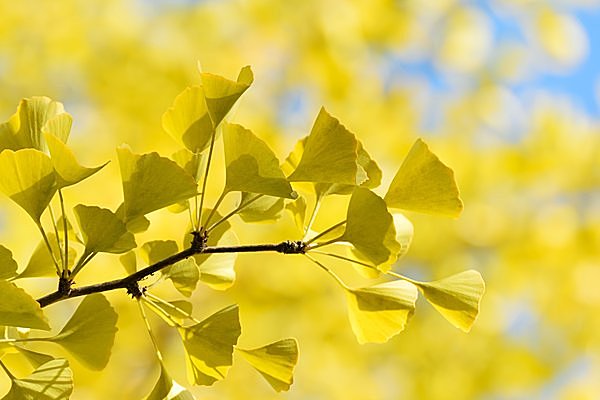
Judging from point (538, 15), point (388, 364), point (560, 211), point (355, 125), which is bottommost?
point (388, 364)

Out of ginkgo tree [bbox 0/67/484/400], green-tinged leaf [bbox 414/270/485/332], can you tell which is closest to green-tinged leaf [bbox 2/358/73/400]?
ginkgo tree [bbox 0/67/484/400]

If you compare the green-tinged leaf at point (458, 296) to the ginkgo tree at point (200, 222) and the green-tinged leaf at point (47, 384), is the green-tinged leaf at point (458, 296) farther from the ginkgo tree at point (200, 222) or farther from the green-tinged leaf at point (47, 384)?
the green-tinged leaf at point (47, 384)

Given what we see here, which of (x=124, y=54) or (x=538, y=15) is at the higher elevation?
(x=538, y=15)

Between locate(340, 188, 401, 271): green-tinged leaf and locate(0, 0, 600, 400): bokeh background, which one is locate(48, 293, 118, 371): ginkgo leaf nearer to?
locate(340, 188, 401, 271): green-tinged leaf

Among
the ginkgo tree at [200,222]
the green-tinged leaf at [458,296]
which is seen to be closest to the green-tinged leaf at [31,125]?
the ginkgo tree at [200,222]

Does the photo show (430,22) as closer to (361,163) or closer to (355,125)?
(355,125)

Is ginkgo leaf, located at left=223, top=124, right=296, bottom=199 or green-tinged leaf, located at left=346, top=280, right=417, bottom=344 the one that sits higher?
ginkgo leaf, located at left=223, top=124, right=296, bottom=199

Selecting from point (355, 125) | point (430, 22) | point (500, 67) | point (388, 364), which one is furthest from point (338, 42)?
point (388, 364)
